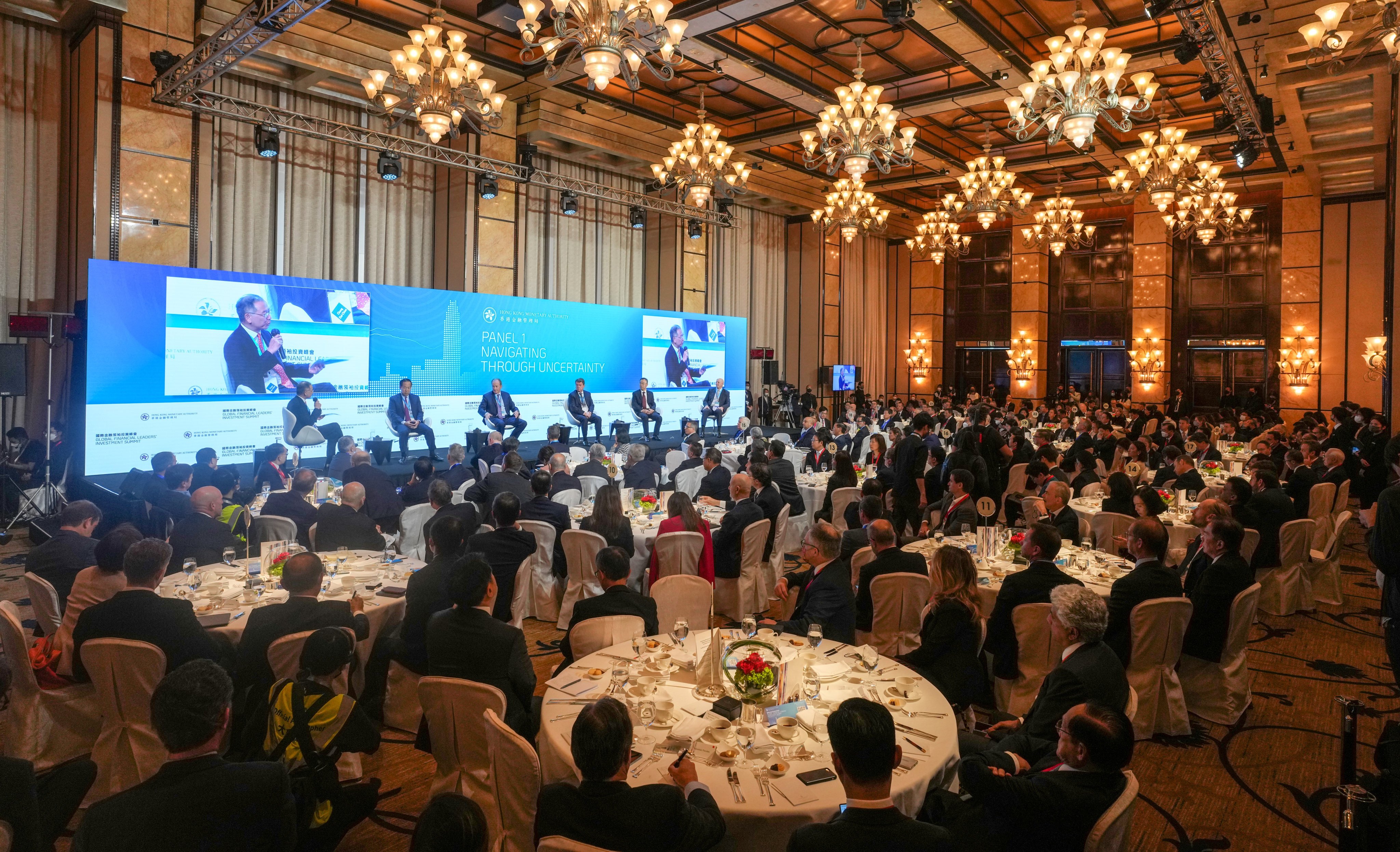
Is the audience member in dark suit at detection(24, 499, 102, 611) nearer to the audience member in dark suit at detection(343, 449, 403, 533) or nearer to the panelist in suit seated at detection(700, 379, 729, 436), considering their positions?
the audience member in dark suit at detection(343, 449, 403, 533)

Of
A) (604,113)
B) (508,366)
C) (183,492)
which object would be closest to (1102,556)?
(183,492)

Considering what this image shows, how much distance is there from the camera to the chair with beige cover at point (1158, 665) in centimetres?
373

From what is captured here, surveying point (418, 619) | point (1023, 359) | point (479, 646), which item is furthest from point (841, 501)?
point (1023, 359)

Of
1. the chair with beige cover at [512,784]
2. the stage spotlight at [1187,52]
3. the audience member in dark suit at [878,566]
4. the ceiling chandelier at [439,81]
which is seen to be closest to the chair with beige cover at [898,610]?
the audience member in dark suit at [878,566]

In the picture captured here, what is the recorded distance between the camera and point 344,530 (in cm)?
522

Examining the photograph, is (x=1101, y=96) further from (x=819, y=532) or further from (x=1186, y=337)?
(x=1186, y=337)

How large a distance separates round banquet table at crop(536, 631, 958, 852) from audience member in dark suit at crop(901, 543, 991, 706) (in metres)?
0.33

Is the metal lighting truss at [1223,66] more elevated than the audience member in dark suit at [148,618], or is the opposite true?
the metal lighting truss at [1223,66]

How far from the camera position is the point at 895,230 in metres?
22.1

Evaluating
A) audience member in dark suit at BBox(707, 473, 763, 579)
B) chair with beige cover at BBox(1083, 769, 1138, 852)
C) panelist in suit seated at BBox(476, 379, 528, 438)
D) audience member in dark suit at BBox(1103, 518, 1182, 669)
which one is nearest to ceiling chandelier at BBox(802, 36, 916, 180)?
audience member in dark suit at BBox(707, 473, 763, 579)

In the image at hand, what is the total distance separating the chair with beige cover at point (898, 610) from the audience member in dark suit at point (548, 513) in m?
2.38

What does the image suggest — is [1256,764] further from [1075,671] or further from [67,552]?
[67,552]

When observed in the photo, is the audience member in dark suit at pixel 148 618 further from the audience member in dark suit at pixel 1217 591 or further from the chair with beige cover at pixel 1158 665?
the audience member in dark suit at pixel 1217 591

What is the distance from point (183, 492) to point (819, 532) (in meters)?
4.77
